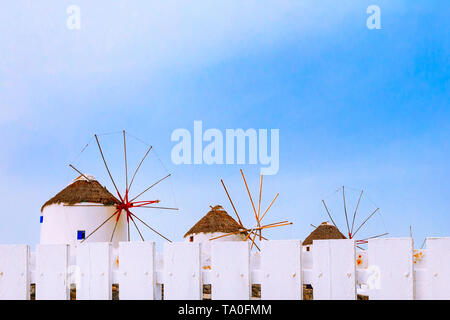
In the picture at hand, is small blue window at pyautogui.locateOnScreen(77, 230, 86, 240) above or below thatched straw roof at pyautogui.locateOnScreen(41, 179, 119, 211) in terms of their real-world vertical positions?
below

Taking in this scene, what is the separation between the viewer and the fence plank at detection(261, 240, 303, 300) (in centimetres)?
513

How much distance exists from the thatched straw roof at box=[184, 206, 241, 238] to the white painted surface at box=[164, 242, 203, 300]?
1549 centimetres

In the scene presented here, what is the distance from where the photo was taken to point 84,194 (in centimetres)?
1359

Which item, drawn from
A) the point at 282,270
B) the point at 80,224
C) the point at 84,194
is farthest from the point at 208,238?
the point at 282,270

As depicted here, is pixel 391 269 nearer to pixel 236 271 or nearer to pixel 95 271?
pixel 236 271

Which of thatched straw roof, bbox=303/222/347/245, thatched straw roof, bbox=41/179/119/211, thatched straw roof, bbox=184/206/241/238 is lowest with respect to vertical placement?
thatched straw roof, bbox=303/222/347/245

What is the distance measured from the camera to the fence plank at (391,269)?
4820 mm

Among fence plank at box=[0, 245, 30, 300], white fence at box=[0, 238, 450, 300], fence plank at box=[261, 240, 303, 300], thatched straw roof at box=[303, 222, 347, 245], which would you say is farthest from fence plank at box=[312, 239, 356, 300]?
thatched straw roof at box=[303, 222, 347, 245]

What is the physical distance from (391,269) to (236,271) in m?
1.53

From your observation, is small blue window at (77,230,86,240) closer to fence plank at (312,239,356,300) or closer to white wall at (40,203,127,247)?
white wall at (40,203,127,247)

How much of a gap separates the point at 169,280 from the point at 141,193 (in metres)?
7.76

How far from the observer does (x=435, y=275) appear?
4.77 meters

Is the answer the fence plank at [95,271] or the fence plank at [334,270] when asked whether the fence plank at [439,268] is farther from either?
the fence plank at [95,271]
